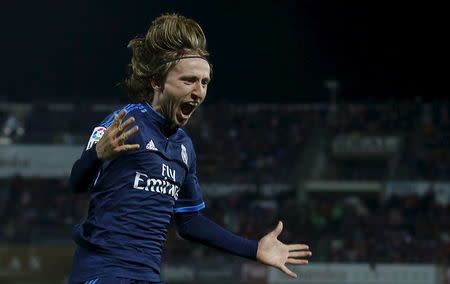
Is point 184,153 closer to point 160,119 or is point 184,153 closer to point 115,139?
point 160,119

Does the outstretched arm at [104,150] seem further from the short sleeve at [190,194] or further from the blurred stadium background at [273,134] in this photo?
the blurred stadium background at [273,134]

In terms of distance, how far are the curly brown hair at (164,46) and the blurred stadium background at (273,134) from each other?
14.7m

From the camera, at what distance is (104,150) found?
9.55ft

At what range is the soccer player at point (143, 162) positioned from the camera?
9.92 feet

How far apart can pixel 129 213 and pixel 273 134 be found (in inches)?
869

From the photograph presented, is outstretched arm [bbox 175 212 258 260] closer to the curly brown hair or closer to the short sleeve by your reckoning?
the short sleeve

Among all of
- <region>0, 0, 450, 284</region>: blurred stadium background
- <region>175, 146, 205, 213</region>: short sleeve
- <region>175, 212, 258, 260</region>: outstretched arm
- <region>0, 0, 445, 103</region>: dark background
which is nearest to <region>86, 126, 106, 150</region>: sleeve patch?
<region>175, 146, 205, 213</region>: short sleeve

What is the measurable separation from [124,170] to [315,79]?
28.5 metres

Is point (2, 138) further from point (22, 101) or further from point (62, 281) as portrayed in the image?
point (62, 281)

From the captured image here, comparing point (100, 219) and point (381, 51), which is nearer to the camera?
point (100, 219)

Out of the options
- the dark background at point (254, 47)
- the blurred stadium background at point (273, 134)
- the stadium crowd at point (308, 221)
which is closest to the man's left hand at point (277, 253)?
the blurred stadium background at point (273, 134)

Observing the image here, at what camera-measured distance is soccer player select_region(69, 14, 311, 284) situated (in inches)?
119

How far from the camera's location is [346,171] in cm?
2512

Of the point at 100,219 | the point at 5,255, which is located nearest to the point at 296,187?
the point at 5,255
